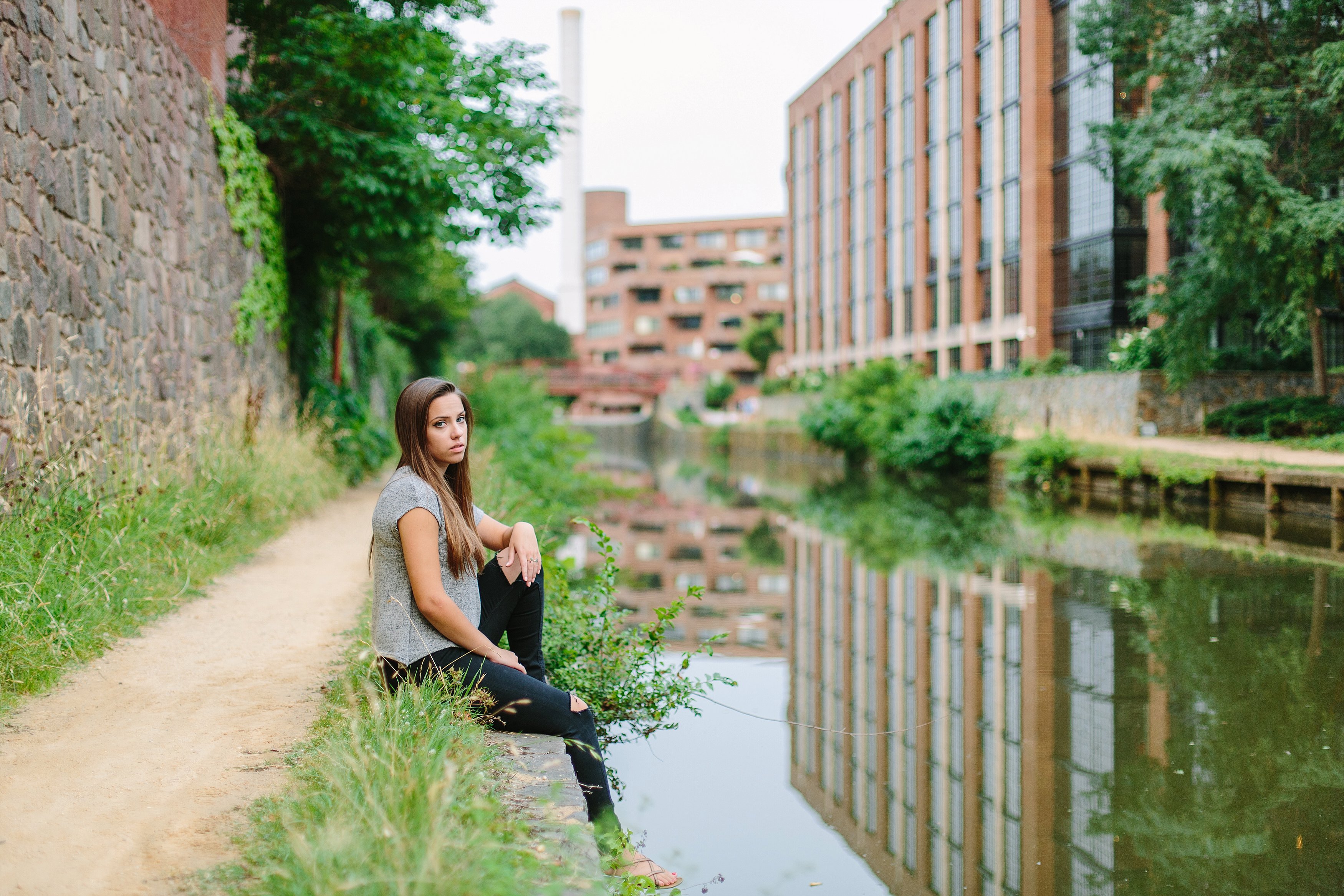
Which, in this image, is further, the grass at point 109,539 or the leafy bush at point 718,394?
the leafy bush at point 718,394

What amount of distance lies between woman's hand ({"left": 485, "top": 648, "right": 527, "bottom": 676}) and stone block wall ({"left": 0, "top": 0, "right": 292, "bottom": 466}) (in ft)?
10.8

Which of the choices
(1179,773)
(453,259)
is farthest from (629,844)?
(453,259)

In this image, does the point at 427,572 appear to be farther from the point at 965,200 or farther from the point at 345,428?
the point at 965,200

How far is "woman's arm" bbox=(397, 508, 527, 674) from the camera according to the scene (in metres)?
3.47

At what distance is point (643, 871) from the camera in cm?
346

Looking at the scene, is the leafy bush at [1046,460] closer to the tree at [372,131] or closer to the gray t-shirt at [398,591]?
the tree at [372,131]

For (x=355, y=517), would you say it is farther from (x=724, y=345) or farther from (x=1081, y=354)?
(x=724, y=345)

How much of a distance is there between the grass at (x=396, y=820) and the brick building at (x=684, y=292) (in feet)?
233

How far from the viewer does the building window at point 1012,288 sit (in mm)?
35844

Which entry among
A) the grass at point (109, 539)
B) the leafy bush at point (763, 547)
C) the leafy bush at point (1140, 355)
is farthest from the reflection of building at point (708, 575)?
the leafy bush at point (1140, 355)

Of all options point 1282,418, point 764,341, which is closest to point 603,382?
point 764,341

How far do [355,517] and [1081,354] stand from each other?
28.1m

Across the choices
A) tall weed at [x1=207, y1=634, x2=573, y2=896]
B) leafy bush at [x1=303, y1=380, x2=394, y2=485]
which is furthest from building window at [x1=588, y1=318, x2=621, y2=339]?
tall weed at [x1=207, y1=634, x2=573, y2=896]

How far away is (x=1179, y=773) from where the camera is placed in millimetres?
5059
